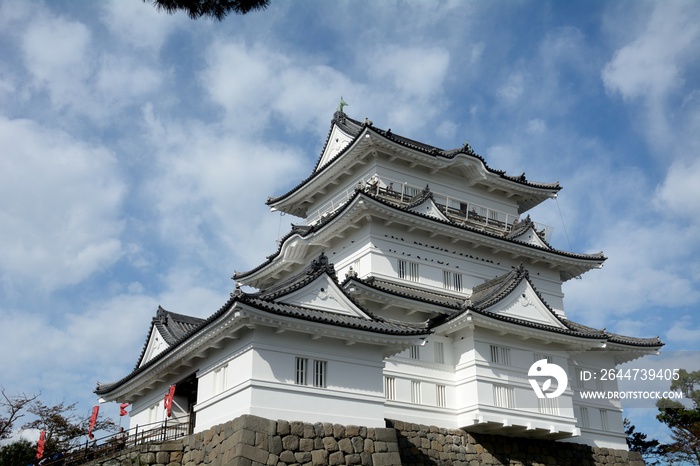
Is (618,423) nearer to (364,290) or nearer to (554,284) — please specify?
(554,284)

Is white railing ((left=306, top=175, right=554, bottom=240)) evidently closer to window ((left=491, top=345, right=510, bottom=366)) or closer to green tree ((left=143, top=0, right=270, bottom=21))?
window ((left=491, top=345, right=510, bottom=366))

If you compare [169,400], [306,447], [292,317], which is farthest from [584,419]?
[169,400]

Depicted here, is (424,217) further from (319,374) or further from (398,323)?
(319,374)

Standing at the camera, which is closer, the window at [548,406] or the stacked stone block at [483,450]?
the stacked stone block at [483,450]

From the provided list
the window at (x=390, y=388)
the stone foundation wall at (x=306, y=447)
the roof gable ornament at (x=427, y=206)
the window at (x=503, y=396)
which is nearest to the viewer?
the stone foundation wall at (x=306, y=447)

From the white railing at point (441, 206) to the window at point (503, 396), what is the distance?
7621 mm

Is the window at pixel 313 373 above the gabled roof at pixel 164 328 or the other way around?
the other way around

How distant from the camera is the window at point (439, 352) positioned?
22.5 m

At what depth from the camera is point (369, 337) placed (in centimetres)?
1783

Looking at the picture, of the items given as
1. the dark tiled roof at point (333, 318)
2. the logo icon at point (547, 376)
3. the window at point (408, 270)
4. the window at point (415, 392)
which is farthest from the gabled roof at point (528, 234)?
the dark tiled roof at point (333, 318)

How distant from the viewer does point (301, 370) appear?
1697 cm

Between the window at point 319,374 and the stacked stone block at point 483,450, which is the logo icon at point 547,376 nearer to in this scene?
the stacked stone block at point 483,450

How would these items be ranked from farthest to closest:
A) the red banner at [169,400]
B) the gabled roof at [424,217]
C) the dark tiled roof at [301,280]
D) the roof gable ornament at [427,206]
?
the roof gable ornament at [427,206] < the gabled roof at [424,217] < the red banner at [169,400] < the dark tiled roof at [301,280]

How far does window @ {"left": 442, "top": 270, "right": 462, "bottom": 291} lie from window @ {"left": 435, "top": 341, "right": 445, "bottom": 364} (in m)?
3.43
